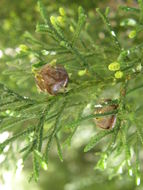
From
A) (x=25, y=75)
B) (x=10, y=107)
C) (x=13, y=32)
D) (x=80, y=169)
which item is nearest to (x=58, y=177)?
(x=80, y=169)

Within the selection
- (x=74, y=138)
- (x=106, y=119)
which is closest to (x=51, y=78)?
(x=106, y=119)

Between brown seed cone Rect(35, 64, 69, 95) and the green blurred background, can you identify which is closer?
brown seed cone Rect(35, 64, 69, 95)

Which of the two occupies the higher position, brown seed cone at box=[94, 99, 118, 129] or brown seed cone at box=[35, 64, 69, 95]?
brown seed cone at box=[35, 64, 69, 95]

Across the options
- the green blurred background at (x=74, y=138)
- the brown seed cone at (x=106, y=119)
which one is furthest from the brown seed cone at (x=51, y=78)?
the green blurred background at (x=74, y=138)

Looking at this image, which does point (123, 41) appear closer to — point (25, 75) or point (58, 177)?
point (25, 75)

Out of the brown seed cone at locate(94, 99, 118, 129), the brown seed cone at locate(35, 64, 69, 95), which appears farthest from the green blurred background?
the brown seed cone at locate(94, 99, 118, 129)

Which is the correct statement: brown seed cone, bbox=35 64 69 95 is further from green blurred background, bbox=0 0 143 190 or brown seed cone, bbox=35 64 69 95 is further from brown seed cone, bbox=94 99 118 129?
green blurred background, bbox=0 0 143 190
